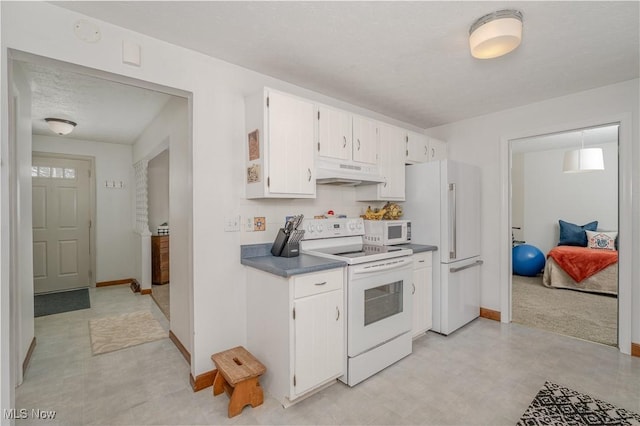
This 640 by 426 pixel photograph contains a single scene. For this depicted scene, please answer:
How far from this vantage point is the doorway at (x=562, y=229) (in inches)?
145

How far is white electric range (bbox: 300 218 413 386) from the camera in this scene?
2242 millimetres

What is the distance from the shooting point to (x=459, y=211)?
3.25 metres

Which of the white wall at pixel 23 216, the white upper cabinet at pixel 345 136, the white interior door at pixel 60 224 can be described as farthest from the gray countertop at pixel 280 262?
the white interior door at pixel 60 224

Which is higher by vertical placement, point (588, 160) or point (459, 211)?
point (588, 160)

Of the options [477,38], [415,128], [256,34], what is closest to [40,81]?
[256,34]

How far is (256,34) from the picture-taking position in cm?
201

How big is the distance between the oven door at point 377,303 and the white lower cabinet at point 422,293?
0.78 ft

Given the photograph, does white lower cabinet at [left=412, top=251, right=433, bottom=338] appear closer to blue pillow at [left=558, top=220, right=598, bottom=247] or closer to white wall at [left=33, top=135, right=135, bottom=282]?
blue pillow at [left=558, top=220, right=598, bottom=247]

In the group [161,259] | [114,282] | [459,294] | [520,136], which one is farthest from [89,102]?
[520,136]

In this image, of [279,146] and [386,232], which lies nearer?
[279,146]

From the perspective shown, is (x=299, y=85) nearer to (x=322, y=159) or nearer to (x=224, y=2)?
(x=322, y=159)

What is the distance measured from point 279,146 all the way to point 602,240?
19.1 feet

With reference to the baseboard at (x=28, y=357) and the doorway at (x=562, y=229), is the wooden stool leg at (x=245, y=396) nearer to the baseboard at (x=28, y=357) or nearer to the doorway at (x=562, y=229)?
the baseboard at (x=28, y=357)

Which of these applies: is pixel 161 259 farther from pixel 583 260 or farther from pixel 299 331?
pixel 583 260
